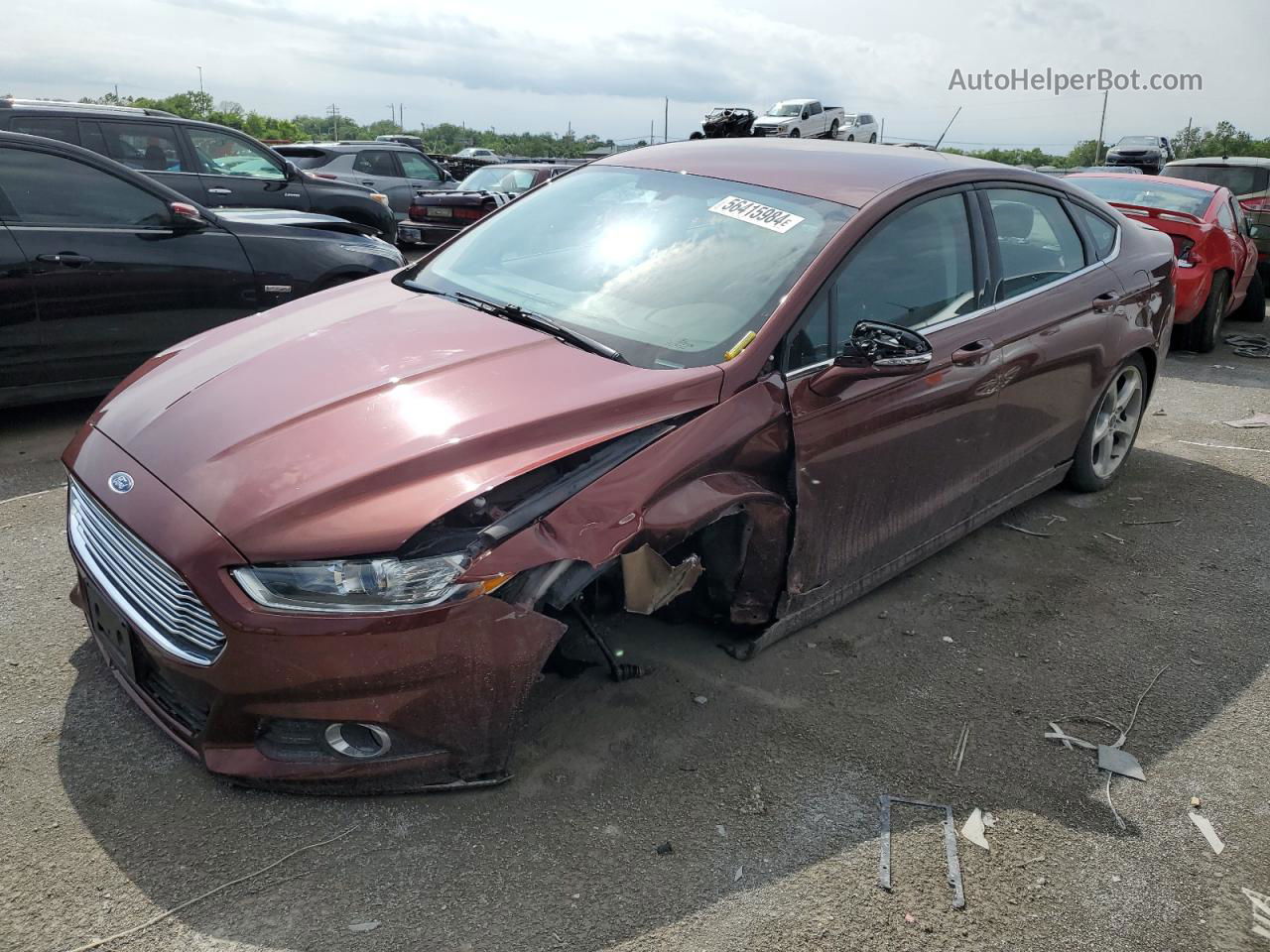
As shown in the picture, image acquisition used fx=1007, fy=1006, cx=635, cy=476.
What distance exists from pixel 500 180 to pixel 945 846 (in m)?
13.0

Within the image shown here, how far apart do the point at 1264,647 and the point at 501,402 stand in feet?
9.97

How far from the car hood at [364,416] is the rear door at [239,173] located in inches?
286

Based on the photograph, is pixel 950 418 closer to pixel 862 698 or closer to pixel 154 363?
pixel 862 698

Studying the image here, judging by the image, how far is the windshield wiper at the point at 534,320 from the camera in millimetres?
3080

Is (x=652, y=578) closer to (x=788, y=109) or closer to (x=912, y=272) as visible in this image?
(x=912, y=272)

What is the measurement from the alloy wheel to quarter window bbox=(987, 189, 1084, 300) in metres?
0.75

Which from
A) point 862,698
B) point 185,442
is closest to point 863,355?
point 862,698

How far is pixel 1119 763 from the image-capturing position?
306 cm

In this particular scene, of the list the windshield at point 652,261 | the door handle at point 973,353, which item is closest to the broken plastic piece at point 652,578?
the windshield at point 652,261

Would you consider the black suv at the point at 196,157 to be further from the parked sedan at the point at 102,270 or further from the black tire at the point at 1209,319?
the black tire at the point at 1209,319

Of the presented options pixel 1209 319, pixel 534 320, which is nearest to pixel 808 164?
pixel 534 320

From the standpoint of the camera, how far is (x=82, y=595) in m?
2.98

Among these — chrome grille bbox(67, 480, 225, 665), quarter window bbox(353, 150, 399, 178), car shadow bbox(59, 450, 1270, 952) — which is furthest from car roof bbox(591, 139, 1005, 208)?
quarter window bbox(353, 150, 399, 178)

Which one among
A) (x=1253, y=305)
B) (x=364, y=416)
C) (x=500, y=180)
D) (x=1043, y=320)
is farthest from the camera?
(x=500, y=180)
